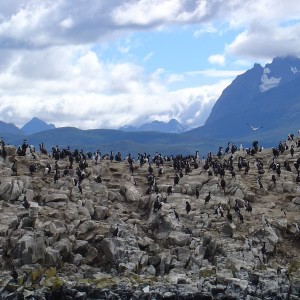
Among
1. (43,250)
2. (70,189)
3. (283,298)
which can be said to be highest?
(70,189)

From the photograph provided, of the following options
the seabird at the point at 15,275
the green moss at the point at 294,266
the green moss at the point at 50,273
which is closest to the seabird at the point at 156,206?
the green moss at the point at 294,266

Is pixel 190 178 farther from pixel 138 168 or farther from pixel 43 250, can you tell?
pixel 43 250

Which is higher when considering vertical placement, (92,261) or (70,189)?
(70,189)

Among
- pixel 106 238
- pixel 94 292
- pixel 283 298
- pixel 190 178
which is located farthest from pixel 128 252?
pixel 190 178

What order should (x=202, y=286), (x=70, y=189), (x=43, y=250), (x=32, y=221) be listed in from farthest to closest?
1. (x=70, y=189)
2. (x=32, y=221)
3. (x=43, y=250)
4. (x=202, y=286)

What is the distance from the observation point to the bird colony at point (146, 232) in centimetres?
4500

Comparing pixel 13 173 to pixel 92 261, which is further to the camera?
pixel 13 173

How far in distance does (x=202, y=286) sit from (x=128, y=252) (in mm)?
8415

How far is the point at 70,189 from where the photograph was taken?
62.3 m

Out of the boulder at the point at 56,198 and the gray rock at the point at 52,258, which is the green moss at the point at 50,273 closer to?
the gray rock at the point at 52,258

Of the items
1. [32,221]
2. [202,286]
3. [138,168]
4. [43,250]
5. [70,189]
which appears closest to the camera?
[202,286]

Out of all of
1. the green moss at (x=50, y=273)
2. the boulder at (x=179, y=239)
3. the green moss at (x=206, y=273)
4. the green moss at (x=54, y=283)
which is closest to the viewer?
the green moss at (x=54, y=283)

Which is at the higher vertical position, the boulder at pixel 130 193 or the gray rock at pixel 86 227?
the boulder at pixel 130 193

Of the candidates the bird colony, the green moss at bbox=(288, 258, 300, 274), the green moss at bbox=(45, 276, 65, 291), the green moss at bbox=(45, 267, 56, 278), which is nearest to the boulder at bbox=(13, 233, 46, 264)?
the bird colony
